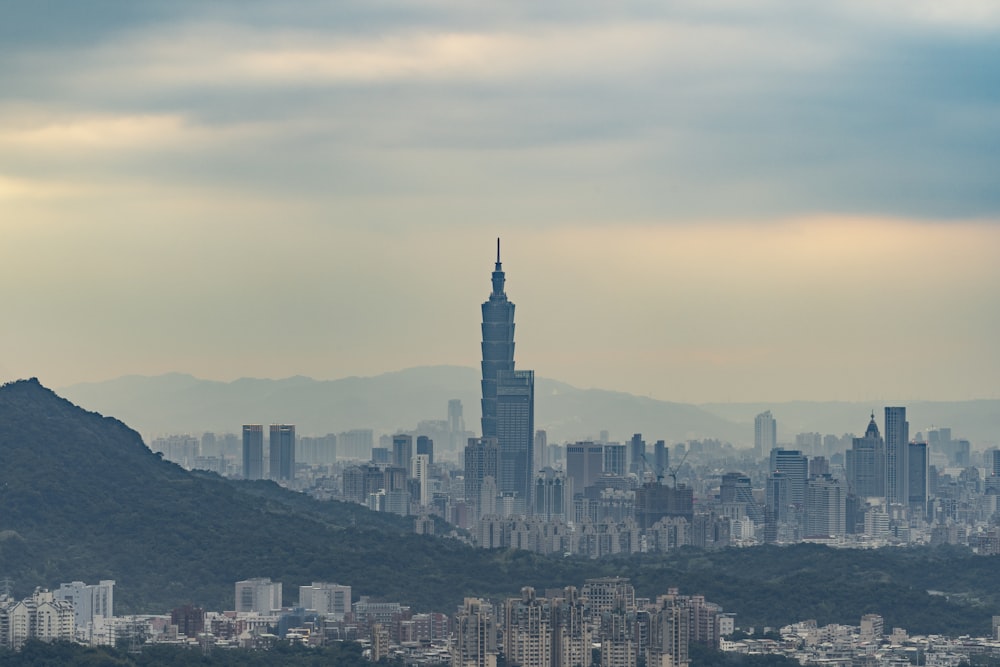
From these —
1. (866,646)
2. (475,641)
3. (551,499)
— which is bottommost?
(866,646)

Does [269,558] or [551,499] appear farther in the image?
[551,499]

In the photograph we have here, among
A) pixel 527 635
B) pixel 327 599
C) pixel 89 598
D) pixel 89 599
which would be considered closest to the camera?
pixel 527 635

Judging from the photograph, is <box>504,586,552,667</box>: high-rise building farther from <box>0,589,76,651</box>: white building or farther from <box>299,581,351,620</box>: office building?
<box>299,581,351,620</box>: office building

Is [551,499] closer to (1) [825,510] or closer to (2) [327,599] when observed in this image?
(1) [825,510]

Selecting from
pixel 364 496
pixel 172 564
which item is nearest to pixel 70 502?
pixel 172 564

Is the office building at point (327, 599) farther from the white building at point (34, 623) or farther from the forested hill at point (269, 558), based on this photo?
the white building at point (34, 623)

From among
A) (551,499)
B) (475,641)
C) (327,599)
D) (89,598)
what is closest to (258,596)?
(327,599)

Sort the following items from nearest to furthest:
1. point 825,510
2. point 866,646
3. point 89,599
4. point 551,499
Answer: point 866,646 → point 89,599 → point 825,510 → point 551,499

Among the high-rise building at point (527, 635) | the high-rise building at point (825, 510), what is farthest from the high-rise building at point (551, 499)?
the high-rise building at point (527, 635)

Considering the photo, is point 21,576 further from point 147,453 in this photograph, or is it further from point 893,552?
point 893,552

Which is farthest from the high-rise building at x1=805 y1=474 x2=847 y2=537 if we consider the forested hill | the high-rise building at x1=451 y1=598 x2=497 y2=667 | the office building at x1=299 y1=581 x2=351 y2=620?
the high-rise building at x1=451 y1=598 x2=497 y2=667
